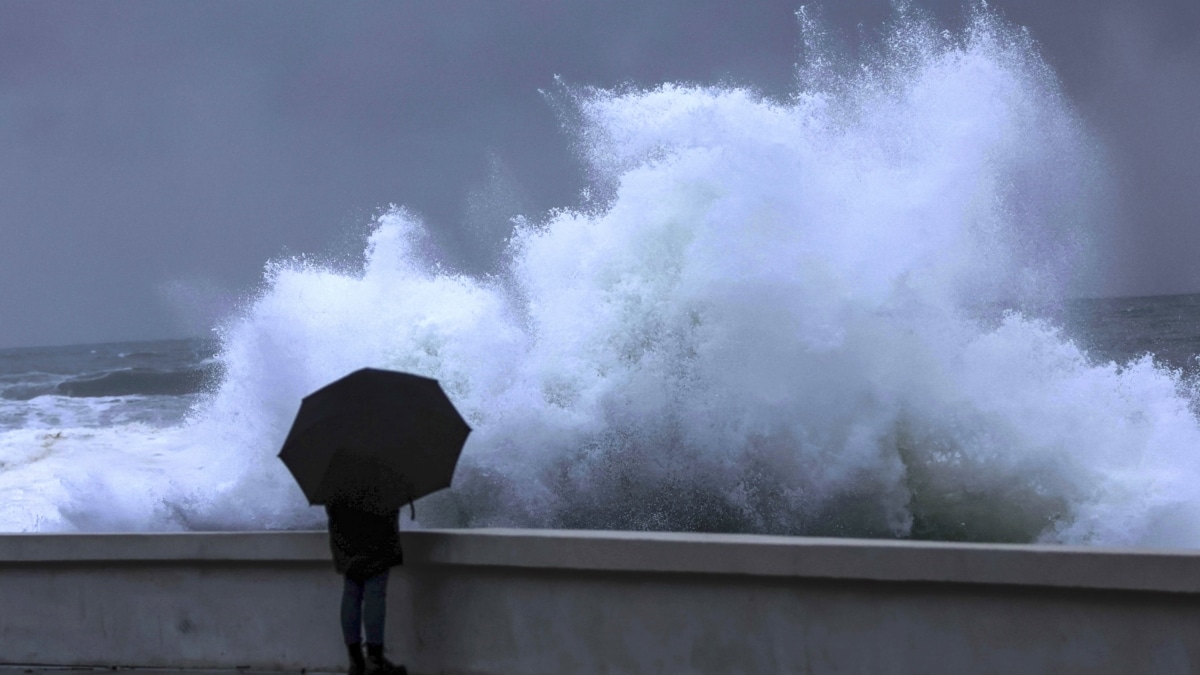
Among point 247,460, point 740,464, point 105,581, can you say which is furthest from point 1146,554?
point 247,460

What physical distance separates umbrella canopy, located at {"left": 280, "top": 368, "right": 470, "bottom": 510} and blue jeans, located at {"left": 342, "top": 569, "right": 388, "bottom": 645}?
322 mm

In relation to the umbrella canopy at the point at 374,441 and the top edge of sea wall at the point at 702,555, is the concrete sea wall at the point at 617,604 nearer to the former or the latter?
the top edge of sea wall at the point at 702,555

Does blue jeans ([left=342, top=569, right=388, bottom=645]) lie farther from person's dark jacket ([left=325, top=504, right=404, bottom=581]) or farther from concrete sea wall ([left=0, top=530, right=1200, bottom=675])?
concrete sea wall ([left=0, top=530, right=1200, bottom=675])

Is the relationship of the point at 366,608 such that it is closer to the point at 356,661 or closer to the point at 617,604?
the point at 356,661

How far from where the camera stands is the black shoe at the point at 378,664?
4.61 metres

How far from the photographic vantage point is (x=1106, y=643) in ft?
12.3

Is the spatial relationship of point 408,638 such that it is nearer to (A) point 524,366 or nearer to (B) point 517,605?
(B) point 517,605

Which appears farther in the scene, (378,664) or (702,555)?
(378,664)

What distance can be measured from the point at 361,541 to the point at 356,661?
506mm

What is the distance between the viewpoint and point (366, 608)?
4.57 m

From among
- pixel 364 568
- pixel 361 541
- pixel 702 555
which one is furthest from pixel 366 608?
pixel 702 555

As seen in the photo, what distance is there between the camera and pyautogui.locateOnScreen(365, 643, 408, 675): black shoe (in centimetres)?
461

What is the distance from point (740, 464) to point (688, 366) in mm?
1118

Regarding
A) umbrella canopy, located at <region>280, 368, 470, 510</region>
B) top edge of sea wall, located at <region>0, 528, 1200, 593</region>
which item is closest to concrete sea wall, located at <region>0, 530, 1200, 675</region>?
top edge of sea wall, located at <region>0, 528, 1200, 593</region>
